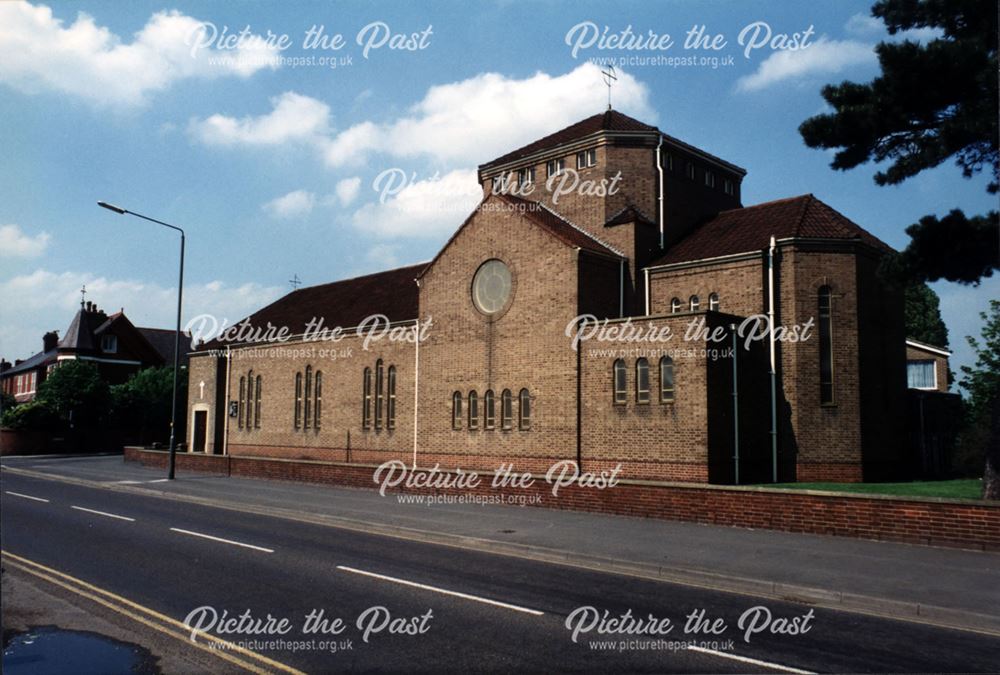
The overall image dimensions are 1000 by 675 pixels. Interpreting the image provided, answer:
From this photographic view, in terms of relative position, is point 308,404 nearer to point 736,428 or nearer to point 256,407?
point 256,407

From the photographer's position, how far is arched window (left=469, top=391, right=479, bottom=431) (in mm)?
26859

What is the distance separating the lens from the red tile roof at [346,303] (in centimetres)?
3519

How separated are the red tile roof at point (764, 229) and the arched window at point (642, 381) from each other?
18.2ft

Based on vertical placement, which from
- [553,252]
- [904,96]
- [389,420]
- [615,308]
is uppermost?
[904,96]

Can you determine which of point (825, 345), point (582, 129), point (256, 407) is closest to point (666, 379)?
point (825, 345)

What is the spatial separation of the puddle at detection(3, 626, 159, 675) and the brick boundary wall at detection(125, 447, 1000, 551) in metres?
12.1

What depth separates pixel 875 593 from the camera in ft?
32.4

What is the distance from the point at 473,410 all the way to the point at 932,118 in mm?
16865

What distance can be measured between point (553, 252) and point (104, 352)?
2253 inches

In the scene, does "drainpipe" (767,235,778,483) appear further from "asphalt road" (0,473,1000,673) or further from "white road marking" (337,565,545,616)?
"white road marking" (337,565,545,616)

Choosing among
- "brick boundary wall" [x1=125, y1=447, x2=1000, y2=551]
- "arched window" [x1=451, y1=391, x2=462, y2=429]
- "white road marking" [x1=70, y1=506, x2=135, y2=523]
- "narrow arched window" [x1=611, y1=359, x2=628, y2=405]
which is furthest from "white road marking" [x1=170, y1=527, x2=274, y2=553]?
"arched window" [x1=451, y1=391, x2=462, y2=429]

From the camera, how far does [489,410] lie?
26531 millimetres

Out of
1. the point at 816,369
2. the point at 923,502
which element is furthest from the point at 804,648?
the point at 816,369

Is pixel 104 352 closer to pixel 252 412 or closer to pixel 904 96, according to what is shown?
pixel 252 412
